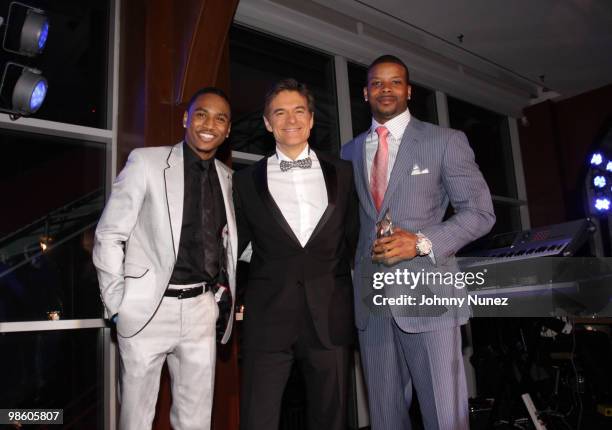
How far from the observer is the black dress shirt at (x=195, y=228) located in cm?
207

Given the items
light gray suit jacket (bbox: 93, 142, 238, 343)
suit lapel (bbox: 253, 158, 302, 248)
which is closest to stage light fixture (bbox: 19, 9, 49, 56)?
light gray suit jacket (bbox: 93, 142, 238, 343)

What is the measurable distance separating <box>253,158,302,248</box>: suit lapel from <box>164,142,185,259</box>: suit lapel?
340 millimetres

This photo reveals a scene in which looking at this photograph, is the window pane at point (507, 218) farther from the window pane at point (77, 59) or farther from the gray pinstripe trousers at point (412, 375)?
the gray pinstripe trousers at point (412, 375)

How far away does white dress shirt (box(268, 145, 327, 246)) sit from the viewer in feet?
6.22

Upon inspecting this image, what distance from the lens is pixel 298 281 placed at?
5.87 feet

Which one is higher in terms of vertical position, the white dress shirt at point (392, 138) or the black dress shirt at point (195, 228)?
the white dress shirt at point (392, 138)

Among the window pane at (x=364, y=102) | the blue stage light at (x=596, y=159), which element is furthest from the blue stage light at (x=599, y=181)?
the window pane at (x=364, y=102)

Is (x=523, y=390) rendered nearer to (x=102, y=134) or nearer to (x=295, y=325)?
(x=295, y=325)

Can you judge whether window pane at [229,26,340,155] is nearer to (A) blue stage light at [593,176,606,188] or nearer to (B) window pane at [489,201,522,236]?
(B) window pane at [489,201,522,236]

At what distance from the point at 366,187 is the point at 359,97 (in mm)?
3967

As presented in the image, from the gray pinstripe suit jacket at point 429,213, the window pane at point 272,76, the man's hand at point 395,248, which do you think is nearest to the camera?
the man's hand at point 395,248

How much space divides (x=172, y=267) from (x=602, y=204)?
582 centimetres

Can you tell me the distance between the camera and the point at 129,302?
193 centimetres

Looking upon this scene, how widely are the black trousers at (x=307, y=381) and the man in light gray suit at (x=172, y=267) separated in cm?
38
